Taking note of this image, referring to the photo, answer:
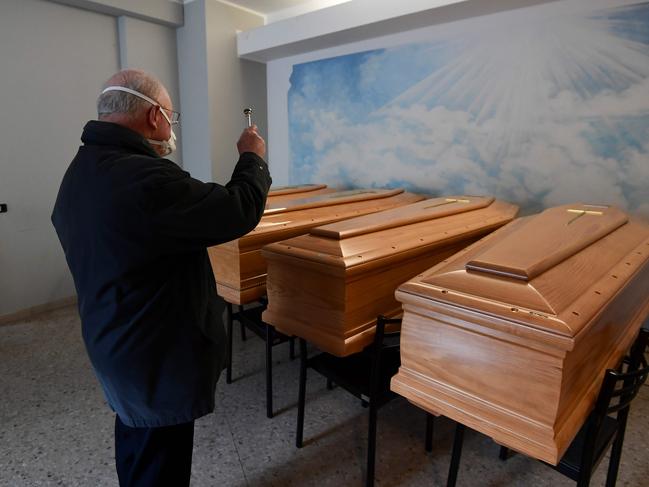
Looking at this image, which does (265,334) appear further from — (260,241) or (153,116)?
(153,116)

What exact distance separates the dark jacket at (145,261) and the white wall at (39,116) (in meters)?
2.53

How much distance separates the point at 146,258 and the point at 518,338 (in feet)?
3.18

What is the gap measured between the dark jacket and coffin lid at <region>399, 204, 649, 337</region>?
60 centimetres

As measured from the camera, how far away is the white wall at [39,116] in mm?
3150

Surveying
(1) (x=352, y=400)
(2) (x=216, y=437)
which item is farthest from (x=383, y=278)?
(2) (x=216, y=437)

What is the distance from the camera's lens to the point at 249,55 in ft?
13.0

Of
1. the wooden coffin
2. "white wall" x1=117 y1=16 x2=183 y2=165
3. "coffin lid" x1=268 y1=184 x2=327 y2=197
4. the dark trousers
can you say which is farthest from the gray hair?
"white wall" x1=117 y1=16 x2=183 y2=165

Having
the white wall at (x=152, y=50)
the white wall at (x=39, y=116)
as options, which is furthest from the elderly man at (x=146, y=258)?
the white wall at (x=152, y=50)

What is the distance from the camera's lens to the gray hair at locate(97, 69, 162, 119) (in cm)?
124

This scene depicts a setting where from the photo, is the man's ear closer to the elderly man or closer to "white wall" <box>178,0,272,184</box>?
the elderly man

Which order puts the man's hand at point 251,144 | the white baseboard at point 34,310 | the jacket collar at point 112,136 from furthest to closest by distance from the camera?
1. the white baseboard at point 34,310
2. the man's hand at point 251,144
3. the jacket collar at point 112,136

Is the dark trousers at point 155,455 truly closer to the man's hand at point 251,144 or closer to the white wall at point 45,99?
the man's hand at point 251,144

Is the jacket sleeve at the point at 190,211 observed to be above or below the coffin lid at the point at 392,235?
above

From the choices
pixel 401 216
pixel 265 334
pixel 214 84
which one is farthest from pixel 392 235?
pixel 214 84
